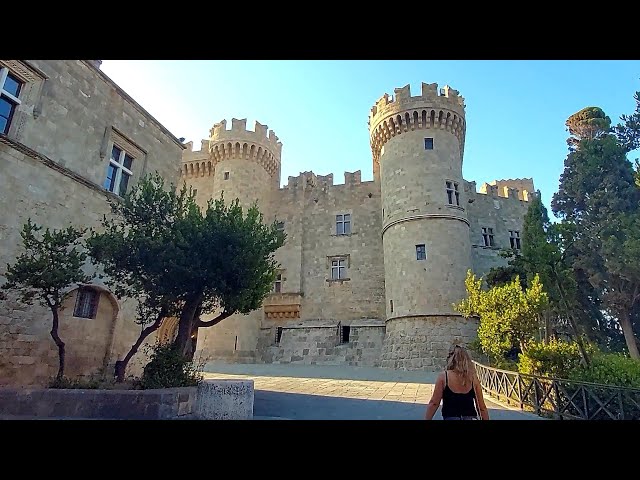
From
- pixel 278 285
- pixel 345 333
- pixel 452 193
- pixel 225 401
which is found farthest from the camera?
pixel 278 285

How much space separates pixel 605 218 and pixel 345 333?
13452mm

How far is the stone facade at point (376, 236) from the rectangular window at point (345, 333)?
115 mm

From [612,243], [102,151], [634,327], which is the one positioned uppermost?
[102,151]

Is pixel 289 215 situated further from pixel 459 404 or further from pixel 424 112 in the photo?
pixel 459 404

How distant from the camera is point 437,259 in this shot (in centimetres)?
1764

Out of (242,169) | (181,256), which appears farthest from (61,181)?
(242,169)

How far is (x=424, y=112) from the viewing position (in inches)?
774

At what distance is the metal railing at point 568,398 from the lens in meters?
6.00

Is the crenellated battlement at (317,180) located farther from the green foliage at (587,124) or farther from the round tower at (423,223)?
the green foliage at (587,124)

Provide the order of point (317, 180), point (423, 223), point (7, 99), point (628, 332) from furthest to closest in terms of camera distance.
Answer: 1. point (317, 180)
2. point (423, 223)
3. point (628, 332)
4. point (7, 99)

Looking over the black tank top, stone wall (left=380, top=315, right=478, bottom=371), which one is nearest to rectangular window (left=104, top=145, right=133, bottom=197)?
the black tank top
